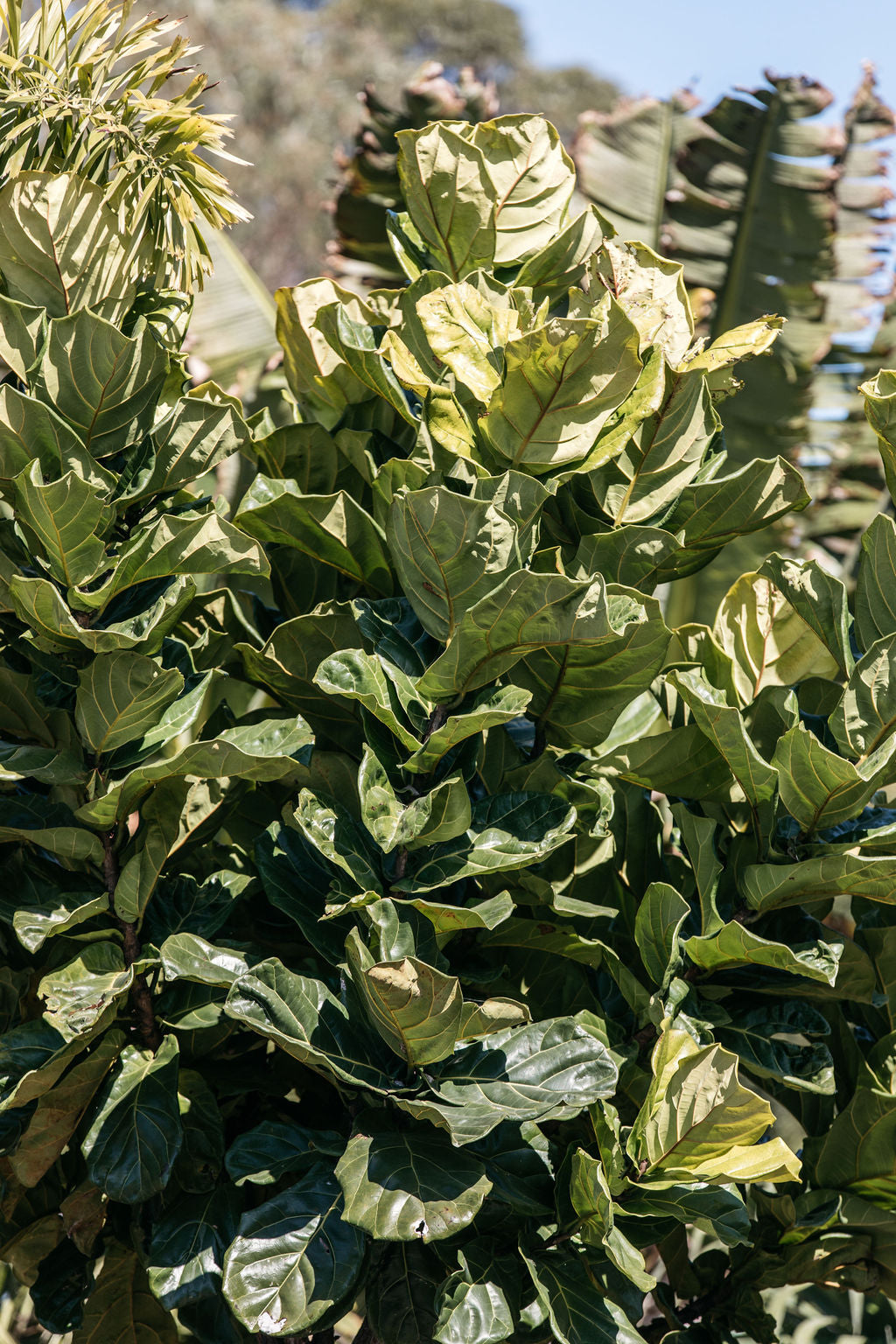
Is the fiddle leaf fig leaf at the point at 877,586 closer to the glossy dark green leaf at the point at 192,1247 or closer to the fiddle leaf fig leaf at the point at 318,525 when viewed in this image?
the fiddle leaf fig leaf at the point at 318,525

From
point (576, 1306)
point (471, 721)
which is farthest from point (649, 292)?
point (576, 1306)

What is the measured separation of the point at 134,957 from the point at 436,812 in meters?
0.36

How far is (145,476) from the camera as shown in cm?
103

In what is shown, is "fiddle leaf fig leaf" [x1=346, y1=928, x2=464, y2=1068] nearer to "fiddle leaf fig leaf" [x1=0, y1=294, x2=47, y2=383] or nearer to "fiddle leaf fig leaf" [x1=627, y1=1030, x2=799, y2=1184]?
"fiddle leaf fig leaf" [x1=627, y1=1030, x2=799, y2=1184]

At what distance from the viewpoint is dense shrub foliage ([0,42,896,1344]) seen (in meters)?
0.90

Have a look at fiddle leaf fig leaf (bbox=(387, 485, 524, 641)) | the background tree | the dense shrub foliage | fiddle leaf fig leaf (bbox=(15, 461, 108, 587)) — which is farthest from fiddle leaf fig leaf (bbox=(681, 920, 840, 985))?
the background tree

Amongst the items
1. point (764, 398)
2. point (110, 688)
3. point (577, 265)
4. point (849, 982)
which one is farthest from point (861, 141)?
point (110, 688)

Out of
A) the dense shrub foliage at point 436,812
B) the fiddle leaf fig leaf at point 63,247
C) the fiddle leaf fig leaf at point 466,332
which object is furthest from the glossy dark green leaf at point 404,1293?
the fiddle leaf fig leaf at point 63,247

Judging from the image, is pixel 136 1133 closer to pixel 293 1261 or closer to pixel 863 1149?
pixel 293 1261

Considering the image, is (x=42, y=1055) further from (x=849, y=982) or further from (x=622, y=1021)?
(x=849, y=982)

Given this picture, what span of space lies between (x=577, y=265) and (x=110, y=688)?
62 cm

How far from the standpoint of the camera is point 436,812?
903 millimetres

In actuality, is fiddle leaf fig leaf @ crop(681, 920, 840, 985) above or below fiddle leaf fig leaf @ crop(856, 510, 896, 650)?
below

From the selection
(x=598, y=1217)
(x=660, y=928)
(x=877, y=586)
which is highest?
(x=877, y=586)
